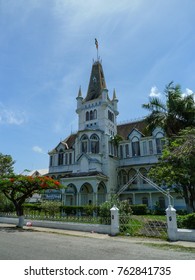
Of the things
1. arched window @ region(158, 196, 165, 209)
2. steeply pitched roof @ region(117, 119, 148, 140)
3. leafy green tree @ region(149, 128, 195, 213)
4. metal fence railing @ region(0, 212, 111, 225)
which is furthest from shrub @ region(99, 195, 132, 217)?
steeply pitched roof @ region(117, 119, 148, 140)

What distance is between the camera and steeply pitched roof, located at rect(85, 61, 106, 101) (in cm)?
4028

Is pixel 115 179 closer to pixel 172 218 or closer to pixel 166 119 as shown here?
pixel 166 119

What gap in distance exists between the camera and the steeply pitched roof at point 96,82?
40.3m

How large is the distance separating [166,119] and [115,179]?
58.8 feet

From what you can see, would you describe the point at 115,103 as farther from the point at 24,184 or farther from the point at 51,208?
the point at 24,184

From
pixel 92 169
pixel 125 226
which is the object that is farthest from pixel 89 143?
pixel 125 226

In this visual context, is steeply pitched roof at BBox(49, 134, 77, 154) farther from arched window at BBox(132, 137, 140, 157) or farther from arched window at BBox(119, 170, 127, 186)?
arched window at BBox(132, 137, 140, 157)

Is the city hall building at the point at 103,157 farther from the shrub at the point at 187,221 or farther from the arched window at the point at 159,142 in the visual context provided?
the shrub at the point at 187,221

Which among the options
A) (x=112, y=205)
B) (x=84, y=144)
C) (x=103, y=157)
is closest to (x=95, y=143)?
(x=84, y=144)

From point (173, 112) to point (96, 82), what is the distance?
24.2 m

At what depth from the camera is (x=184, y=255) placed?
8.43 metres

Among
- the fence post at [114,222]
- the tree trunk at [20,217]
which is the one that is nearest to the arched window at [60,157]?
the tree trunk at [20,217]

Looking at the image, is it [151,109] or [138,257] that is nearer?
[138,257]

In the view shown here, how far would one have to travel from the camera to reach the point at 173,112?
20.6 metres
